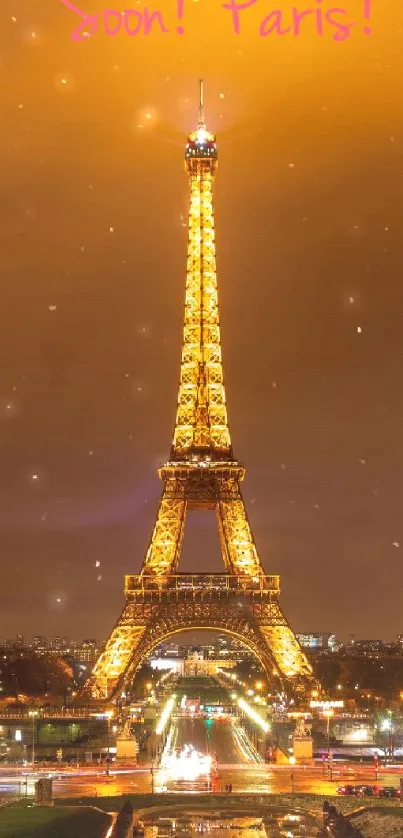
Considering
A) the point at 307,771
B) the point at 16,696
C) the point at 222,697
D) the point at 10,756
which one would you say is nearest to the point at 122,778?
the point at 307,771

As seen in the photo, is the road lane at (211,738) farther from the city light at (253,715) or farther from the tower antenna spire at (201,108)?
the tower antenna spire at (201,108)

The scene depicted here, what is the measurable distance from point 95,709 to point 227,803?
4136 cm

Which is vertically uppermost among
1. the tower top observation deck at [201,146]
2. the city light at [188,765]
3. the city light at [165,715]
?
the tower top observation deck at [201,146]

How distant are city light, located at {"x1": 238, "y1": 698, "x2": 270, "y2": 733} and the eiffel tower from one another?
399cm

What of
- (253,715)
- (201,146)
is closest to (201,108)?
(201,146)

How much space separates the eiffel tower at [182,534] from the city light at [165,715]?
6.90 metres

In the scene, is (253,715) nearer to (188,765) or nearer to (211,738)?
(211,738)

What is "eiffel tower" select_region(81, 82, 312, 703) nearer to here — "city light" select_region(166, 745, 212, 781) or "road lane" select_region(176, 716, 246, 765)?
"road lane" select_region(176, 716, 246, 765)

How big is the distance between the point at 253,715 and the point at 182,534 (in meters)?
20.7

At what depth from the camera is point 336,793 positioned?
219 feet

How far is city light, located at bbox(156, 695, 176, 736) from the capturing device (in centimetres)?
10922

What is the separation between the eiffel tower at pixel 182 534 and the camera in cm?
10719

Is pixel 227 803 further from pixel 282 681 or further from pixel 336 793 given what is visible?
pixel 282 681

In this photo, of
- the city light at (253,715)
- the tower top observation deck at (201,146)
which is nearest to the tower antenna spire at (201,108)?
the tower top observation deck at (201,146)
